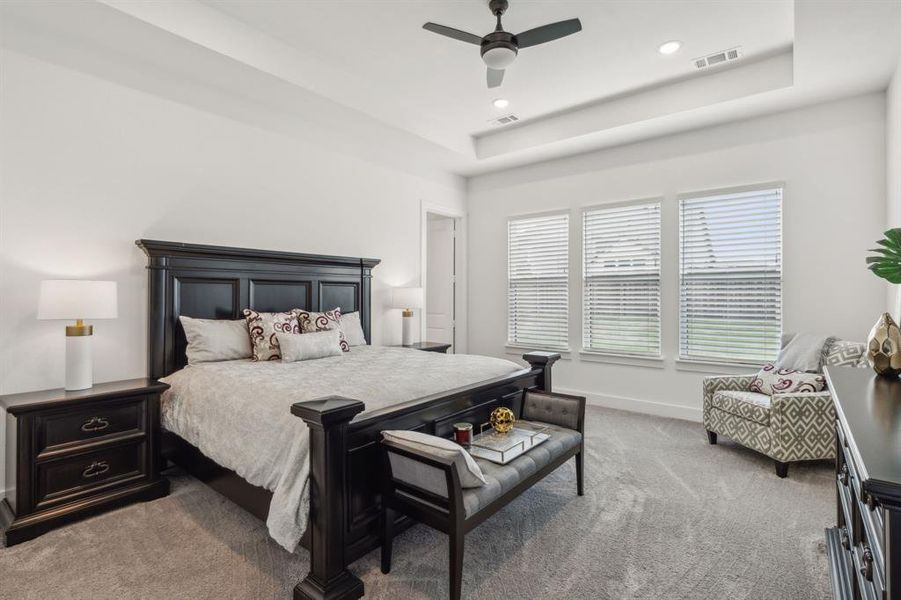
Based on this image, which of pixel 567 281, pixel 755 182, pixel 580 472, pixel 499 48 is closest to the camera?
pixel 499 48

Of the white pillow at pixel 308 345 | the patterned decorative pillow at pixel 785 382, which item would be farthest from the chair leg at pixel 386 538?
the patterned decorative pillow at pixel 785 382

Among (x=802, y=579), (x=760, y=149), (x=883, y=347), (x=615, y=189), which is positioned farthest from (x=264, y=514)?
(x=760, y=149)

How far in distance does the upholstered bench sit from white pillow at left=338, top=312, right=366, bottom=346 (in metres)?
2.39

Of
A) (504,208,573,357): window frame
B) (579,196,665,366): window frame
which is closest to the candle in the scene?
(579,196,665,366): window frame

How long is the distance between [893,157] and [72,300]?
583 centimetres

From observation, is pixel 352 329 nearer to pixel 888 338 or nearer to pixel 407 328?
pixel 407 328

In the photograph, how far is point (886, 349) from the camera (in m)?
2.04

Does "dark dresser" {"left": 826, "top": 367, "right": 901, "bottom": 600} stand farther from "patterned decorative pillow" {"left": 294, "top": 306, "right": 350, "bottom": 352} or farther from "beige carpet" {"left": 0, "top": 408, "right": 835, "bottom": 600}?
"patterned decorative pillow" {"left": 294, "top": 306, "right": 350, "bottom": 352}

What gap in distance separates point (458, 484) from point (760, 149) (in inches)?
175

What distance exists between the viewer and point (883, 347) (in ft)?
6.72

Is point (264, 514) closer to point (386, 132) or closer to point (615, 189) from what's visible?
point (386, 132)

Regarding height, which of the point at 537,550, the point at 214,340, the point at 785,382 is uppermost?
the point at 214,340

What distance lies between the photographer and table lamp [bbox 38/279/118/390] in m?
2.73

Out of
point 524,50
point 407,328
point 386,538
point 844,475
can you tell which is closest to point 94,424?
point 386,538
